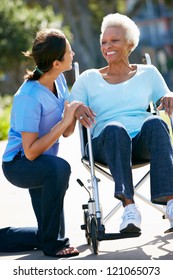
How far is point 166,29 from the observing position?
91062mm

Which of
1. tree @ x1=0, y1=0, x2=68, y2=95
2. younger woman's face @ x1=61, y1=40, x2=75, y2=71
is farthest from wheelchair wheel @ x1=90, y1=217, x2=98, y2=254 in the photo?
tree @ x1=0, y1=0, x2=68, y2=95

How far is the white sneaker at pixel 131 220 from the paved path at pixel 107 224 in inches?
8.2

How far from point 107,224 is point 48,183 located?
1321 millimetres

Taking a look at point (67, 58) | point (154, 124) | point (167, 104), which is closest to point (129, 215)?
point (154, 124)

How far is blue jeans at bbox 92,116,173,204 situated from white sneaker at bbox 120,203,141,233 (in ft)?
0.24

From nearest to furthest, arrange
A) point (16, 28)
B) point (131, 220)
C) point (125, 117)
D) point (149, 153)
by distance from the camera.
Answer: point (131, 220) < point (149, 153) < point (125, 117) < point (16, 28)

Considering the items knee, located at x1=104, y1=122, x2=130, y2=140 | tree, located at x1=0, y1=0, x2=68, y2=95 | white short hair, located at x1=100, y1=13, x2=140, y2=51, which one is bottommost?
knee, located at x1=104, y1=122, x2=130, y2=140

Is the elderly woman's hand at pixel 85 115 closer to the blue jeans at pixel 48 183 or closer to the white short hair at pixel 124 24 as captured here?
the blue jeans at pixel 48 183

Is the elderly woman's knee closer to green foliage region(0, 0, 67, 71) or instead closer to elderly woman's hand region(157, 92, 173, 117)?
elderly woman's hand region(157, 92, 173, 117)

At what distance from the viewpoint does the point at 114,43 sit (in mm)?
6027

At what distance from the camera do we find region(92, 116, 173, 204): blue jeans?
17.6 feet

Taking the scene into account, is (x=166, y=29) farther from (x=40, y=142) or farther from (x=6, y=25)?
(x=40, y=142)

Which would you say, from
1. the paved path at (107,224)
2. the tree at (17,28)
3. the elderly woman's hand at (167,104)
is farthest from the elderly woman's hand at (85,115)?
the tree at (17,28)

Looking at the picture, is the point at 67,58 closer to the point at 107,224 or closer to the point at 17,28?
the point at 107,224
